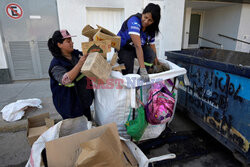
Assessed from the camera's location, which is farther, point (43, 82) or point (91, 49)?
point (43, 82)

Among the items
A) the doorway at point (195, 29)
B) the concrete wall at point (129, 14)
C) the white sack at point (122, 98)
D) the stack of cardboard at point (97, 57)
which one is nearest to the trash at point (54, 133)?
the white sack at point (122, 98)

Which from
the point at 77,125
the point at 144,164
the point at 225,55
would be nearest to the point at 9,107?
the point at 77,125

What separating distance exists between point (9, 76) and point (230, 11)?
9066 mm

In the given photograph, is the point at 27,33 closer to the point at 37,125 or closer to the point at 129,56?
the point at 37,125

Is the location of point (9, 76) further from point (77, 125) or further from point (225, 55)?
point (225, 55)

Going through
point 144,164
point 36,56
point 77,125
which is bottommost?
point 144,164

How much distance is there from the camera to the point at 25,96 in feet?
12.3

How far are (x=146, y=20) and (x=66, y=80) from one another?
1141 mm

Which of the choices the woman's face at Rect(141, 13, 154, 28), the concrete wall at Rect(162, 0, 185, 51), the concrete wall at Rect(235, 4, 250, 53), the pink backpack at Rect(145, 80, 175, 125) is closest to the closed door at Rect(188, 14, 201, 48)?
the concrete wall at Rect(235, 4, 250, 53)

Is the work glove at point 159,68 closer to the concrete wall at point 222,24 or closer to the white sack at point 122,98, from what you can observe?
the white sack at point 122,98

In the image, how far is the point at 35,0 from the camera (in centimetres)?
434

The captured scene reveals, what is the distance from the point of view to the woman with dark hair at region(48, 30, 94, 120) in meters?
1.66

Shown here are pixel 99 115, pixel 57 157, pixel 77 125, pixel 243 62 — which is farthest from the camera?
pixel 243 62

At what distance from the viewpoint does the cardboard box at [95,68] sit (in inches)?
50.3
